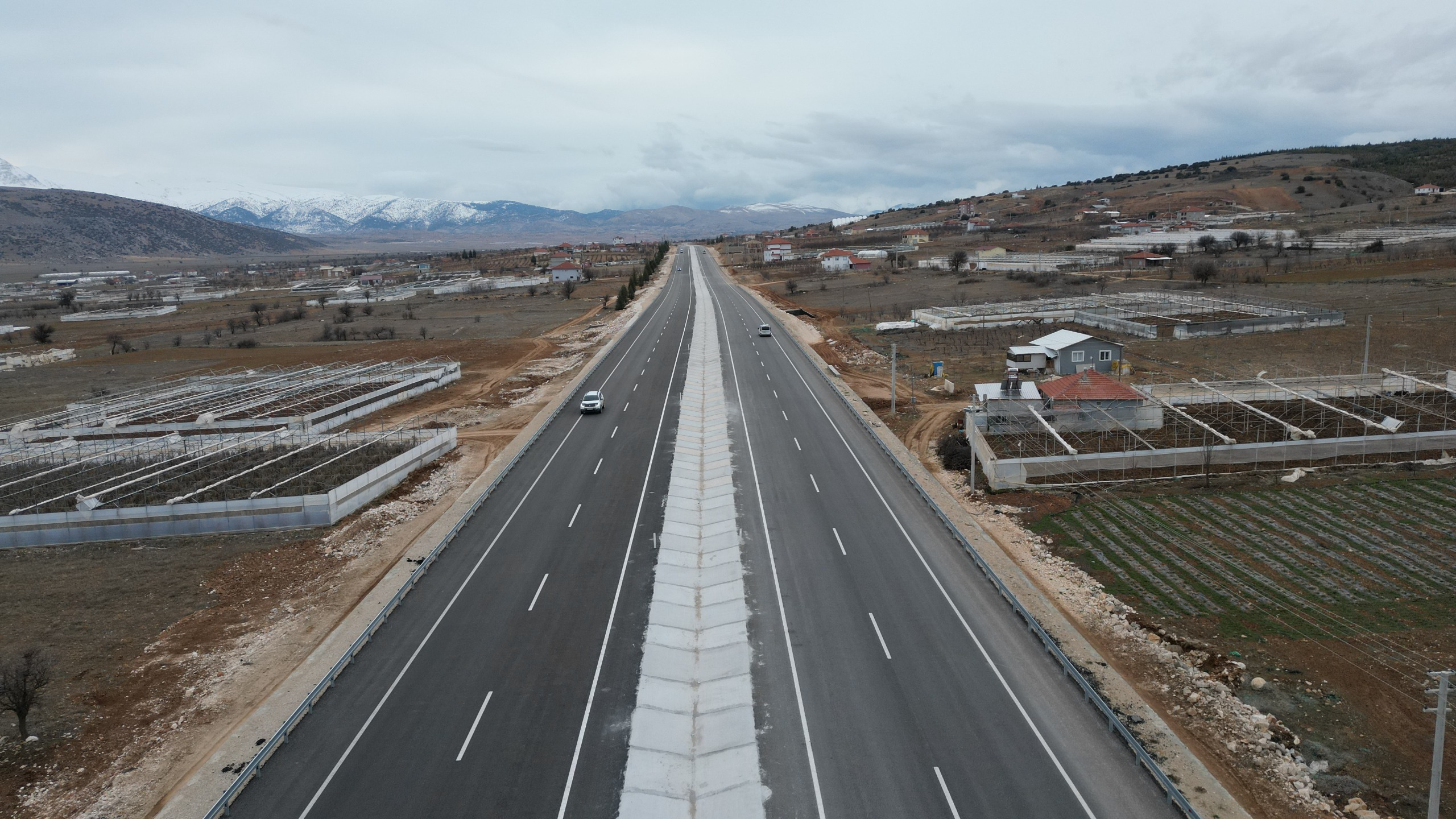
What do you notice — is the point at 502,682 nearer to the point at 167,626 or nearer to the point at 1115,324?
the point at 167,626

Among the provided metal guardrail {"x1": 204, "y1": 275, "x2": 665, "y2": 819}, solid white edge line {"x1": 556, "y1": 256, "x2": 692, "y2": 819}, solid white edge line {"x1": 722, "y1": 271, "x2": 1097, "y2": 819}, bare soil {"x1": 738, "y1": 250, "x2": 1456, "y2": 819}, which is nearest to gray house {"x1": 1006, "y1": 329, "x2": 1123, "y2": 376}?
bare soil {"x1": 738, "y1": 250, "x2": 1456, "y2": 819}

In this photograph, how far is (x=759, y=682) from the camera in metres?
20.9

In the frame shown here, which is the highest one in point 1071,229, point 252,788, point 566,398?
point 1071,229

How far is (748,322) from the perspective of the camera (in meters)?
89.1

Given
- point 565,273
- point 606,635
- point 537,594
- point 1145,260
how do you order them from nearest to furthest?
point 606,635 < point 537,594 < point 1145,260 < point 565,273

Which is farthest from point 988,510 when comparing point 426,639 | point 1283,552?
point 426,639

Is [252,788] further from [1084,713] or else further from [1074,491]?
[1074,491]

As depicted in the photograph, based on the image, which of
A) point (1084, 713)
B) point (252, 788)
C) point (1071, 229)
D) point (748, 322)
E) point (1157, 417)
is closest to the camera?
point (252, 788)

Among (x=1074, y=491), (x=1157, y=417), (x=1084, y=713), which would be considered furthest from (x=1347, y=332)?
(x=1084, y=713)

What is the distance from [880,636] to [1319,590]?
48.7 feet

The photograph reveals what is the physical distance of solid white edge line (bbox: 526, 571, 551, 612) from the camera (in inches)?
989

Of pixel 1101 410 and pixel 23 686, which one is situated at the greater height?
pixel 1101 410

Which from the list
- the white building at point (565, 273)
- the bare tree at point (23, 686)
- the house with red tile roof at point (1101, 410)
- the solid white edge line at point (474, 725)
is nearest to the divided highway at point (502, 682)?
the solid white edge line at point (474, 725)

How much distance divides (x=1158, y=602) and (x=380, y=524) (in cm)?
3056
